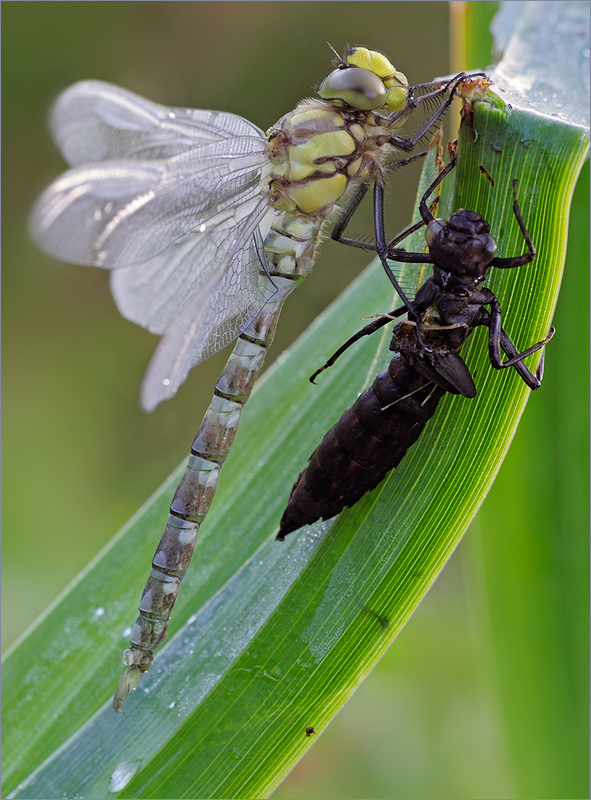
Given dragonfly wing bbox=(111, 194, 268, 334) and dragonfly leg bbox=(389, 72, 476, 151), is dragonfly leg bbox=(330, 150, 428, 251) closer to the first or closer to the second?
dragonfly leg bbox=(389, 72, 476, 151)

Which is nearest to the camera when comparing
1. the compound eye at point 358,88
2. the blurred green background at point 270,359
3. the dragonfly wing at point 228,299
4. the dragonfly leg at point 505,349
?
the dragonfly leg at point 505,349

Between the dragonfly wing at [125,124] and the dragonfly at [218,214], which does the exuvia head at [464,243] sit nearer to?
the dragonfly at [218,214]

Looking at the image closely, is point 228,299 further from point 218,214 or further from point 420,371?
point 420,371

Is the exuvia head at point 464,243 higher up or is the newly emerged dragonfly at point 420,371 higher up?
the exuvia head at point 464,243

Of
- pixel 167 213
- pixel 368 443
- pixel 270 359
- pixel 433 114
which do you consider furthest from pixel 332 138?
pixel 270 359

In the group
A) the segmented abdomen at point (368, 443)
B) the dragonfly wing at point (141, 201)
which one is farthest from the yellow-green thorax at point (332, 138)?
the segmented abdomen at point (368, 443)

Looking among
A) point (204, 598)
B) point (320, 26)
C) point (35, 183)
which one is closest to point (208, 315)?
point (204, 598)

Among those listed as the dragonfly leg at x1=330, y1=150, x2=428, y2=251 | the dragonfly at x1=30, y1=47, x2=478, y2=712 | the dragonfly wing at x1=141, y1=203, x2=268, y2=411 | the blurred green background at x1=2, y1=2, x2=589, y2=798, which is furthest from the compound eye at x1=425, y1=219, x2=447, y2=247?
the dragonfly wing at x1=141, y1=203, x2=268, y2=411
